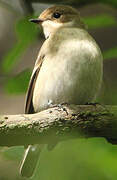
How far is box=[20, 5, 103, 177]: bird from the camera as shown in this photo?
304 centimetres

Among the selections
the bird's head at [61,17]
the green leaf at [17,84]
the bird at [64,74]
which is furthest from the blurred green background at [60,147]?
the bird at [64,74]

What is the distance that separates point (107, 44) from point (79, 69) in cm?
174

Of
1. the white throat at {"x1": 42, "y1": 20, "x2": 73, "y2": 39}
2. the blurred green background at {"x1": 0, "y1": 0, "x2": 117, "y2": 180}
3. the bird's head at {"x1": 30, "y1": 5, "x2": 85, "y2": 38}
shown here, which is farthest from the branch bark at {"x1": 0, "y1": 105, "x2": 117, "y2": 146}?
the bird's head at {"x1": 30, "y1": 5, "x2": 85, "y2": 38}

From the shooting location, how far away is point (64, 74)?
10.0ft

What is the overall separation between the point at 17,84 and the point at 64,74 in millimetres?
979

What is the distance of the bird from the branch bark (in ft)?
2.20

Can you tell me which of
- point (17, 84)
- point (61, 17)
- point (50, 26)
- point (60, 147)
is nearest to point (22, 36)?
point (17, 84)

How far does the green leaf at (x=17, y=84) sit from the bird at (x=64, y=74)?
81 centimetres

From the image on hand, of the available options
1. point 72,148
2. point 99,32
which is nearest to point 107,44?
point 99,32

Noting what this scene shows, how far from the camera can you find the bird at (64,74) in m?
3.04

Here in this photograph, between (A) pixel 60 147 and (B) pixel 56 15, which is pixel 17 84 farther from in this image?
(B) pixel 56 15

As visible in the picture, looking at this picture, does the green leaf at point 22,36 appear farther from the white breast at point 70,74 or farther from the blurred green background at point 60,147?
the white breast at point 70,74

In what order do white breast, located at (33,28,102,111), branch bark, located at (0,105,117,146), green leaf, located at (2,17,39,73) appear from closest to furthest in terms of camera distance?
branch bark, located at (0,105,117,146) < green leaf, located at (2,17,39,73) < white breast, located at (33,28,102,111)

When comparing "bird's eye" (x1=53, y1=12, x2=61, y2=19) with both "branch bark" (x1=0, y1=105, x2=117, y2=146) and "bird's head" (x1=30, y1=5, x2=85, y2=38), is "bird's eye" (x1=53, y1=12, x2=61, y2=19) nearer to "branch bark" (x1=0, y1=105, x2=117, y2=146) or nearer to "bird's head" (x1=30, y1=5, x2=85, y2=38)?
"bird's head" (x1=30, y1=5, x2=85, y2=38)
